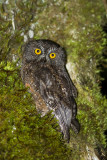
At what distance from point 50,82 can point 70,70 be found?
2.21ft

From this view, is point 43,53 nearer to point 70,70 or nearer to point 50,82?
point 50,82

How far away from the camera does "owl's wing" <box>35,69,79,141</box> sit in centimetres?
259

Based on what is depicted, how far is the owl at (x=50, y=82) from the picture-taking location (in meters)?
2.64

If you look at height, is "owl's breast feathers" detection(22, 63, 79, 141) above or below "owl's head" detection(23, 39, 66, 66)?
below

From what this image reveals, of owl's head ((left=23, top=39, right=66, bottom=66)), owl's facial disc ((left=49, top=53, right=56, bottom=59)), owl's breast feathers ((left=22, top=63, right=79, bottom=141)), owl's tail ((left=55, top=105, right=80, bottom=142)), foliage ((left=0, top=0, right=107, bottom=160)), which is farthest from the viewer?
owl's facial disc ((left=49, top=53, right=56, bottom=59))

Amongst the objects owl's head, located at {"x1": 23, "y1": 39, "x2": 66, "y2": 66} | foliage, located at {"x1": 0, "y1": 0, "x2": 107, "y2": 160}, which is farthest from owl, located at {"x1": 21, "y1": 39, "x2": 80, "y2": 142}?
foliage, located at {"x1": 0, "y1": 0, "x2": 107, "y2": 160}

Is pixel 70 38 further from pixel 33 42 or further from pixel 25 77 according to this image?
pixel 25 77

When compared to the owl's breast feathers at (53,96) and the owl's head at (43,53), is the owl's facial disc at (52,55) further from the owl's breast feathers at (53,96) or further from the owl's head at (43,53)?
the owl's breast feathers at (53,96)

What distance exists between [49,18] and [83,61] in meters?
1.07

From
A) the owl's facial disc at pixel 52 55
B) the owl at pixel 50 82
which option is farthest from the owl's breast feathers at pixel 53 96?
the owl's facial disc at pixel 52 55

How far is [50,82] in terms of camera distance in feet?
9.13

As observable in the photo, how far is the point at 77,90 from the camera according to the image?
319 cm

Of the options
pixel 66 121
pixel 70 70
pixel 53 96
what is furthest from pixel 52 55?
pixel 66 121

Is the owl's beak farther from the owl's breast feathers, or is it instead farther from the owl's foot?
the owl's foot
